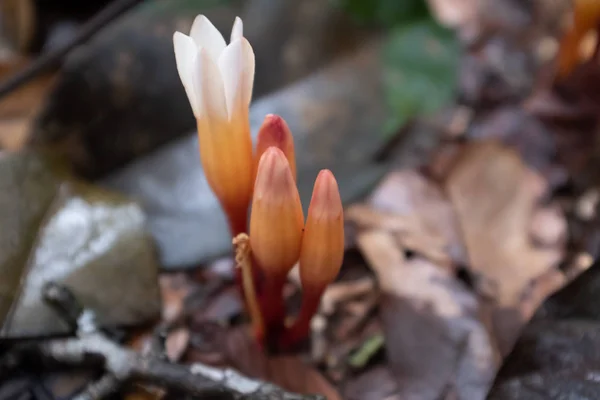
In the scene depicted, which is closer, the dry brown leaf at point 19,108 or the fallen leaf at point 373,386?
the fallen leaf at point 373,386

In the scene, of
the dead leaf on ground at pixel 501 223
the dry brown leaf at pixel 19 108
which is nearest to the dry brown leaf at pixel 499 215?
the dead leaf on ground at pixel 501 223

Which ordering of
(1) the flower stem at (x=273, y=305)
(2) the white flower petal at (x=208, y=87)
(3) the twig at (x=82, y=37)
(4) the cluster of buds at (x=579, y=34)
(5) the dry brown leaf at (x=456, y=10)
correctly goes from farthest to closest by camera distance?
(5) the dry brown leaf at (x=456, y=10) < (4) the cluster of buds at (x=579, y=34) < (3) the twig at (x=82, y=37) < (1) the flower stem at (x=273, y=305) < (2) the white flower petal at (x=208, y=87)

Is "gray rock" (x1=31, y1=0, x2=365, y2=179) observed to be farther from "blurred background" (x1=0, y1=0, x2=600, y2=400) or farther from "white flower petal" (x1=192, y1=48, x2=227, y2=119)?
"white flower petal" (x1=192, y1=48, x2=227, y2=119)

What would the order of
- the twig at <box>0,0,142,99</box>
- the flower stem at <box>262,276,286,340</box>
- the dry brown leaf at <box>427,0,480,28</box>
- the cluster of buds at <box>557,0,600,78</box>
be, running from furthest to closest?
the dry brown leaf at <box>427,0,480,28</box> < the cluster of buds at <box>557,0,600,78</box> < the twig at <box>0,0,142,99</box> < the flower stem at <box>262,276,286,340</box>

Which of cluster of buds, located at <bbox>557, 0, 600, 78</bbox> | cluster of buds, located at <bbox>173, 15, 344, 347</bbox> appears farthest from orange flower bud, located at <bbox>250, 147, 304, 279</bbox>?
cluster of buds, located at <bbox>557, 0, 600, 78</bbox>

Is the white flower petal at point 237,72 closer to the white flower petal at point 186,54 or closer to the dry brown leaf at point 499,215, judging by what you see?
the white flower petal at point 186,54

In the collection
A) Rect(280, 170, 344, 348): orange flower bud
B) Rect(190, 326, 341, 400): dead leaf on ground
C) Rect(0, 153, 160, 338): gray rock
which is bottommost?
Rect(190, 326, 341, 400): dead leaf on ground

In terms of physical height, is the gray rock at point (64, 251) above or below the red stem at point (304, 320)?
above
